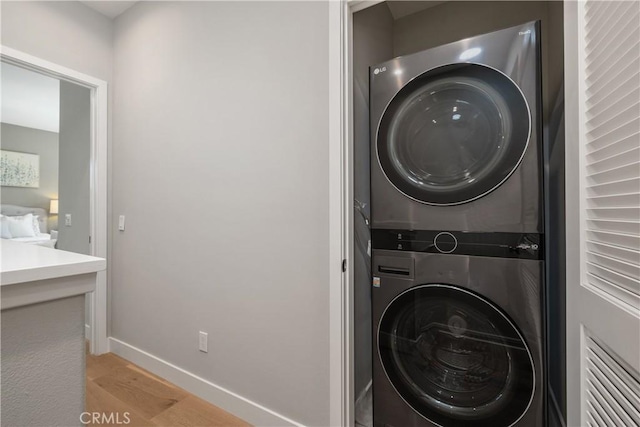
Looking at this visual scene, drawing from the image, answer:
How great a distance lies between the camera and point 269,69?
61.1 inches

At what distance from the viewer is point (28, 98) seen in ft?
13.2

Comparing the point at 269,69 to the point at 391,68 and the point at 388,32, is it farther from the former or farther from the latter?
the point at 388,32

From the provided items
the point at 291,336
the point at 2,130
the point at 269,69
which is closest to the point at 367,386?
the point at 291,336

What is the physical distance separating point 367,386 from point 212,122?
1.93 meters

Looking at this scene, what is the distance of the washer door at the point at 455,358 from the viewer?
1.13 m

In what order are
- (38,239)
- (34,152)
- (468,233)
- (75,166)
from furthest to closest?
(34,152)
(38,239)
(75,166)
(468,233)

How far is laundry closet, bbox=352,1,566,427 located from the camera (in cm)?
109

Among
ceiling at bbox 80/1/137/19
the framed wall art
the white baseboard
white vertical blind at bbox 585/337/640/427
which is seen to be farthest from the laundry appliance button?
the framed wall art

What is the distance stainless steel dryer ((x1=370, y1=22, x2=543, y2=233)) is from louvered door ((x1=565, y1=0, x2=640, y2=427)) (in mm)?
160

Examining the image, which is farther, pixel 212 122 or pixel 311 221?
pixel 212 122

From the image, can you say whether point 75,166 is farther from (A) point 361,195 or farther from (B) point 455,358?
(B) point 455,358

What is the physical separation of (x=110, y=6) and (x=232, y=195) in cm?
202

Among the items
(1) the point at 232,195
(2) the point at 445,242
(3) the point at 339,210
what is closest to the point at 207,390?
(1) the point at 232,195

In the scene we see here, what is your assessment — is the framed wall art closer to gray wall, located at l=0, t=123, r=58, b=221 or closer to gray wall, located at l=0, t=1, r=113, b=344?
gray wall, located at l=0, t=123, r=58, b=221
